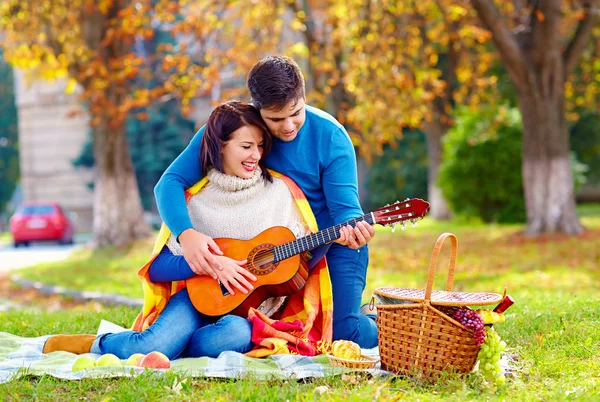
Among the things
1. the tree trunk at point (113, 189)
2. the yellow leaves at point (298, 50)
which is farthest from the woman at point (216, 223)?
the tree trunk at point (113, 189)

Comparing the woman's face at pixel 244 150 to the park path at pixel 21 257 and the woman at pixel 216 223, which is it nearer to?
the woman at pixel 216 223

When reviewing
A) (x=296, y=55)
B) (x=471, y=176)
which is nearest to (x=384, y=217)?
(x=296, y=55)

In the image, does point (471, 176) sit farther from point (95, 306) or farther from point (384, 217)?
point (384, 217)

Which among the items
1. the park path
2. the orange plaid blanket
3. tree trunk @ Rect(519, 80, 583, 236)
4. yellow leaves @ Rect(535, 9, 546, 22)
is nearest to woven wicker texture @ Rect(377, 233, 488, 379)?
the orange plaid blanket

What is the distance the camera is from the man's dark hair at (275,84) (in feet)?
14.3

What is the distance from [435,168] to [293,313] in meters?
17.0

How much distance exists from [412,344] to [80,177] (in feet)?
113

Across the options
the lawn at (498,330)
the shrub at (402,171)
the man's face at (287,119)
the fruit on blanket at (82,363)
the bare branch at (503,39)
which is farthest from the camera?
the shrub at (402,171)

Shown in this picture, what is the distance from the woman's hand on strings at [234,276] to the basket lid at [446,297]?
28.5 inches

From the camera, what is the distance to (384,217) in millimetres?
4191

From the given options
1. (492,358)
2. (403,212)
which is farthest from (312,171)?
(492,358)

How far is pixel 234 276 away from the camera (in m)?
4.36

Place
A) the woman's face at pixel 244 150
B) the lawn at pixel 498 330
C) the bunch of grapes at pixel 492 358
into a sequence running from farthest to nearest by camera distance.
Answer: the woman's face at pixel 244 150 < the bunch of grapes at pixel 492 358 < the lawn at pixel 498 330

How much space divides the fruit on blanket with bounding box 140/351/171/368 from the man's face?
4.62 feet
